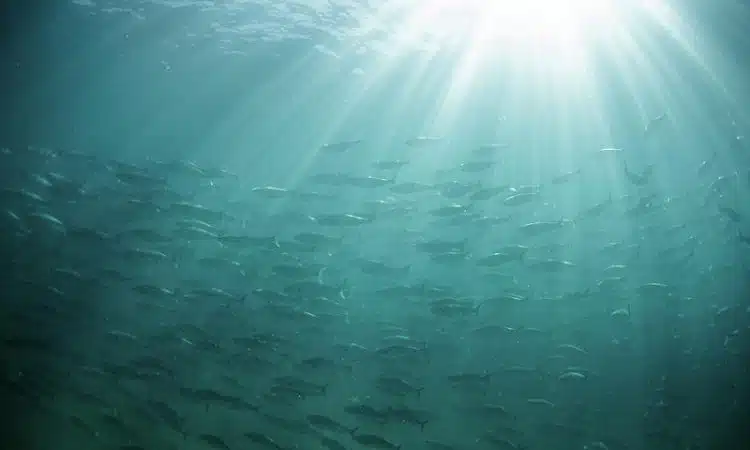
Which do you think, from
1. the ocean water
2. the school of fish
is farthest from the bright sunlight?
the school of fish

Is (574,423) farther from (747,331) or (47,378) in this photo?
(47,378)

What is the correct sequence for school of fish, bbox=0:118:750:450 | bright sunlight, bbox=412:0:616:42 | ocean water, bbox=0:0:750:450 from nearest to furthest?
school of fish, bbox=0:118:750:450
ocean water, bbox=0:0:750:450
bright sunlight, bbox=412:0:616:42

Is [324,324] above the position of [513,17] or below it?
below

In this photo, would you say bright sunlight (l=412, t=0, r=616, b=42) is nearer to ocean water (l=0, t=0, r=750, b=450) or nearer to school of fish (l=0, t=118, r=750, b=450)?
ocean water (l=0, t=0, r=750, b=450)

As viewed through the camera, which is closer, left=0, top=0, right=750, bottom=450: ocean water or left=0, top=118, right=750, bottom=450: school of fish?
left=0, top=118, right=750, bottom=450: school of fish

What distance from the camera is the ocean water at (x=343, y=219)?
29.5ft

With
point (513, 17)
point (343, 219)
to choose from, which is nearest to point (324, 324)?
point (343, 219)

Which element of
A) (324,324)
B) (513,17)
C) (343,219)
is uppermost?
(513,17)

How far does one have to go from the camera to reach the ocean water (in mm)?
8984

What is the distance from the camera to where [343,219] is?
8.61 meters

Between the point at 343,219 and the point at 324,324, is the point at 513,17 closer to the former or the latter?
the point at 343,219

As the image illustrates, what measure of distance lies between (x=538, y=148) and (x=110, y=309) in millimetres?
14022

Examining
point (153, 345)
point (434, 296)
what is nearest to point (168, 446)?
point (153, 345)

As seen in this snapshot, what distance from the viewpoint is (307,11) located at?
1022 cm
